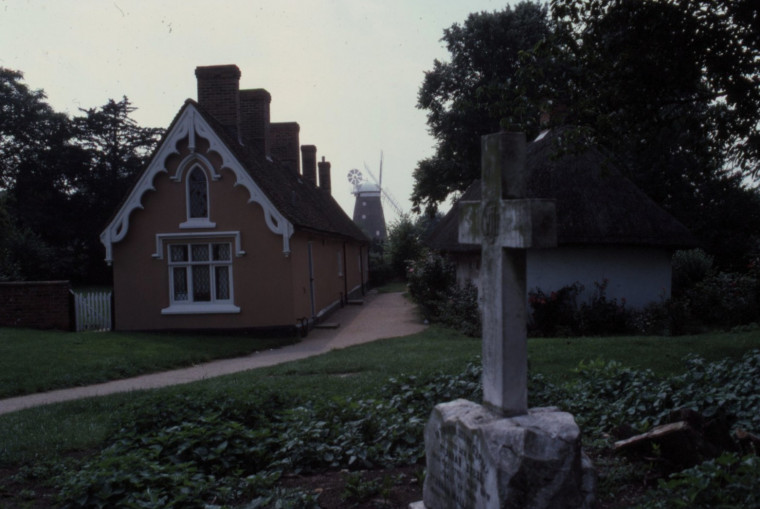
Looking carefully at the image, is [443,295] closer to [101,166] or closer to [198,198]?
[198,198]

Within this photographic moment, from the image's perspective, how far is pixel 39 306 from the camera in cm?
1759

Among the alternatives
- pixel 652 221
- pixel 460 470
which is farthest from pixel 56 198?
pixel 460 470

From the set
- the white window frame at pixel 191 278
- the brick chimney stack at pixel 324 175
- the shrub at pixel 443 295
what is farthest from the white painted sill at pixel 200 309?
the brick chimney stack at pixel 324 175

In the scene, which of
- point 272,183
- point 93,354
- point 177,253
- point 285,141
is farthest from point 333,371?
point 285,141

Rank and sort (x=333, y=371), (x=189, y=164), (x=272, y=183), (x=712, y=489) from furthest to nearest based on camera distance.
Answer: (x=272, y=183) < (x=189, y=164) < (x=333, y=371) < (x=712, y=489)

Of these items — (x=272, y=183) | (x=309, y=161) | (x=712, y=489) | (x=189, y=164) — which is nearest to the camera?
(x=712, y=489)

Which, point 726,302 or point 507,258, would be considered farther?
point 726,302

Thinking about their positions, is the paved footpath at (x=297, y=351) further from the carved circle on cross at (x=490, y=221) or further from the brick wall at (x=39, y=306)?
the carved circle on cross at (x=490, y=221)

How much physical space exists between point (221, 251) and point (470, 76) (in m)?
17.5

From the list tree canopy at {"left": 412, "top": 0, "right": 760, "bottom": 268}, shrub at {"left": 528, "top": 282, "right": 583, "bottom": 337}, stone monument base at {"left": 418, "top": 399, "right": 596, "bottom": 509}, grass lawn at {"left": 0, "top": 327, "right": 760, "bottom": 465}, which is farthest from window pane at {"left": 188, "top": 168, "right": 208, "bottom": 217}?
stone monument base at {"left": 418, "top": 399, "right": 596, "bottom": 509}

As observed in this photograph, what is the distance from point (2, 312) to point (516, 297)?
17651 millimetres

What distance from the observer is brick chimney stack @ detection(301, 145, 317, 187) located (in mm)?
35562

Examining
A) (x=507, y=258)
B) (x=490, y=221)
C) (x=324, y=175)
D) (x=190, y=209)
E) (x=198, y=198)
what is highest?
(x=324, y=175)

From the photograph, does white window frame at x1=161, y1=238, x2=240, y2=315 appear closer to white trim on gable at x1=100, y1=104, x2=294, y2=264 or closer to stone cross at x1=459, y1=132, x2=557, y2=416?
white trim on gable at x1=100, y1=104, x2=294, y2=264
